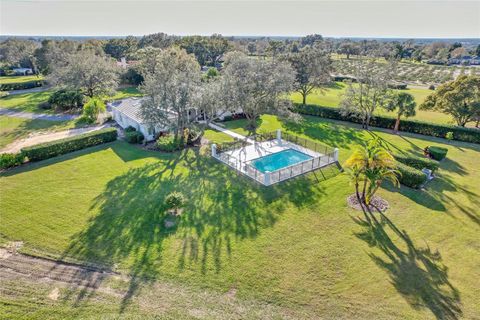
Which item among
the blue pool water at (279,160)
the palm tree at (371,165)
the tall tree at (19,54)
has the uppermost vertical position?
the tall tree at (19,54)

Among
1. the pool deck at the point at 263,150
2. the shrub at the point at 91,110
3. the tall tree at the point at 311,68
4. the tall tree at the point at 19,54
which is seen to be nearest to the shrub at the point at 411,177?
the pool deck at the point at 263,150

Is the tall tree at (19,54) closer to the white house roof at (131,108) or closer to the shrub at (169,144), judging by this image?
the white house roof at (131,108)

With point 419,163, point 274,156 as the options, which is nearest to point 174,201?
point 274,156

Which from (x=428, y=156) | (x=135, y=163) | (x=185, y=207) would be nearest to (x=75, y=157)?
(x=135, y=163)

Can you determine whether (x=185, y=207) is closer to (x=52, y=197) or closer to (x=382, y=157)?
(x=52, y=197)

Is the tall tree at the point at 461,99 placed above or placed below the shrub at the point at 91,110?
above
